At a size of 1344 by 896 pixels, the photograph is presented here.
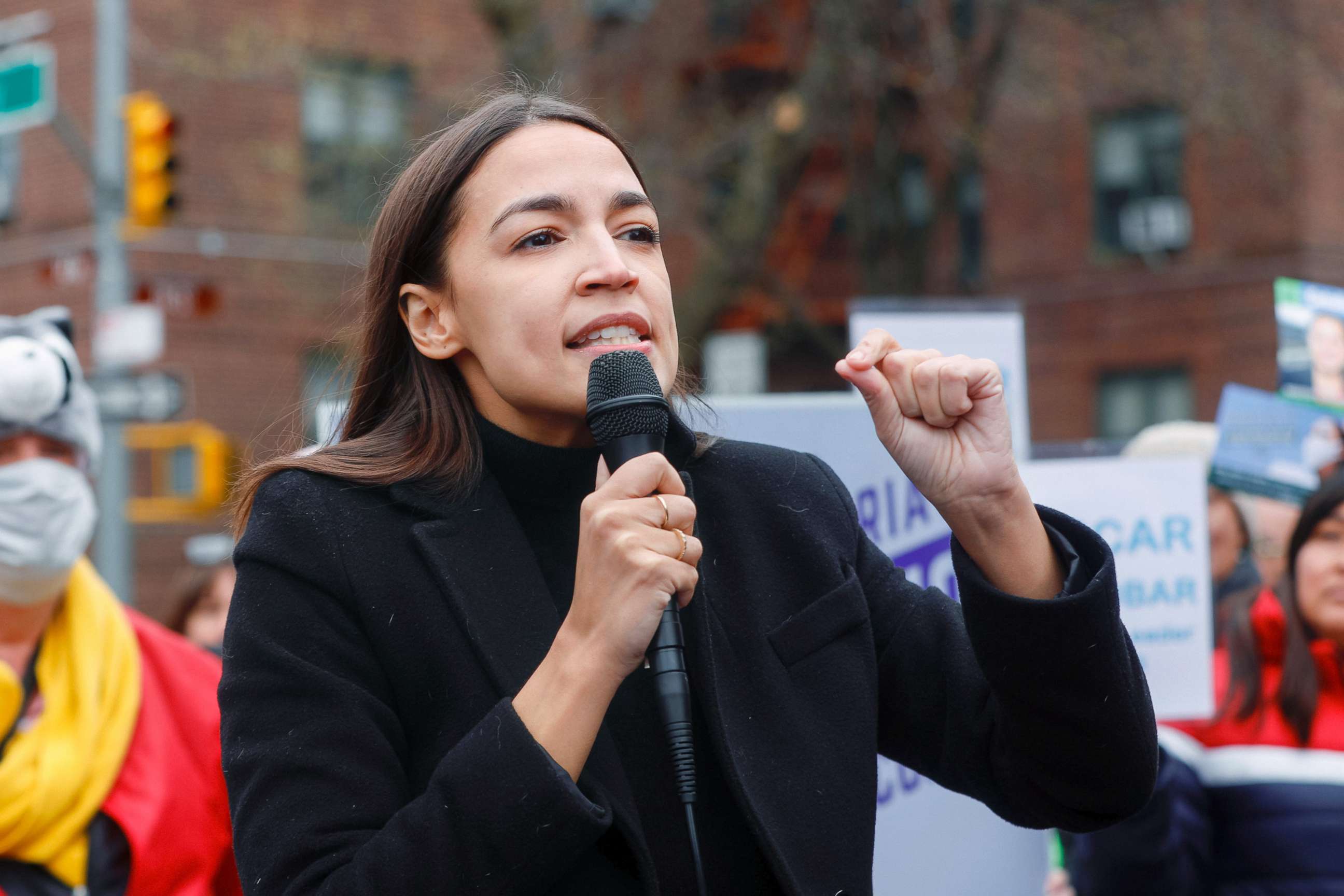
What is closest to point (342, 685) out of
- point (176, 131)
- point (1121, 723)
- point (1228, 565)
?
point (1121, 723)

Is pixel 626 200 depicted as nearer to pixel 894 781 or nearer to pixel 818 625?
pixel 818 625

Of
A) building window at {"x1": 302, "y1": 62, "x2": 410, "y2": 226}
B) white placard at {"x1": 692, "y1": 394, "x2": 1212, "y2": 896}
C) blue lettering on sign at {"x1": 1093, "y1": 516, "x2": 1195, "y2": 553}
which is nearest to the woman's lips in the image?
white placard at {"x1": 692, "y1": 394, "x2": 1212, "y2": 896}

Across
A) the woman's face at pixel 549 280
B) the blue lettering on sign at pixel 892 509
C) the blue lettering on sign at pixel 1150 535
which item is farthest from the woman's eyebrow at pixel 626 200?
the blue lettering on sign at pixel 1150 535

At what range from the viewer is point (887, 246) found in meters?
14.3

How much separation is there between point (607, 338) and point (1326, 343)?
3.26 metres

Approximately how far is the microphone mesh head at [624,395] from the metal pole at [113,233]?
1054 cm

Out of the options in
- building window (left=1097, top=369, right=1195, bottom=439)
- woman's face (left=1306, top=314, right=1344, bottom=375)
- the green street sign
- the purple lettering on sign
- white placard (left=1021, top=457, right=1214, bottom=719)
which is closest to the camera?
the purple lettering on sign

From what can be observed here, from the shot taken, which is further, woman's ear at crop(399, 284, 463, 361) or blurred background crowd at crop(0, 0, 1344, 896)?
blurred background crowd at crop(0, 0, 1344, 896)

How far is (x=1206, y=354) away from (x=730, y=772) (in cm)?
1854

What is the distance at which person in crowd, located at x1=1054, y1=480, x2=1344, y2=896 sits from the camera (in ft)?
12.0

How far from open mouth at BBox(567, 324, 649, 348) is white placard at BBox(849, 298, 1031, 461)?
181 centimetres

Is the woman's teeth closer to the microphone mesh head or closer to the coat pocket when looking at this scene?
the microphone mesh head

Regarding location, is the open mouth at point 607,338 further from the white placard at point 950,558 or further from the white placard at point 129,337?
the white placard at point 129,337

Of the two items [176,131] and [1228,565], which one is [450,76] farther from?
[1228,565]
